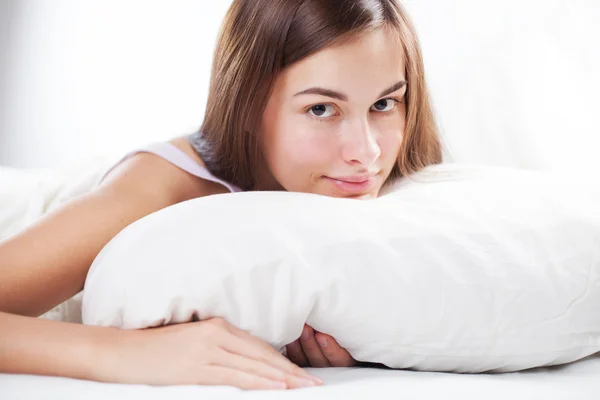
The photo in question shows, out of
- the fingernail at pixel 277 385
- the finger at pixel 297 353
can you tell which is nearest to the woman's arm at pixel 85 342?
the fingernail at pixel 277 385

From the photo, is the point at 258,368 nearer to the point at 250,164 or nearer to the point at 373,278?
the point at 373,278

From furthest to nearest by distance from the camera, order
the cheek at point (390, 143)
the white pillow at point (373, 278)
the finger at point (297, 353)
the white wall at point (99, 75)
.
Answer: the white wall at point (99, 75) < the cheek at point (390, 143) < the finger at point (297, 353) < the white pillow at point (373, 278)

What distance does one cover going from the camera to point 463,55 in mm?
2033

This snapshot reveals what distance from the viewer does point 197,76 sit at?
2.87 metres

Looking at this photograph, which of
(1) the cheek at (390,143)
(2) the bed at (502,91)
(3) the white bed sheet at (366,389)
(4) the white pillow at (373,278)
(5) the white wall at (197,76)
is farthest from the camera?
(5) the white wall at (197,76)

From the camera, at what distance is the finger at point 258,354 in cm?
82

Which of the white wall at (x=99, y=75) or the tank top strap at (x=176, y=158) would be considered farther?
the white wall at (x=99, y=75)

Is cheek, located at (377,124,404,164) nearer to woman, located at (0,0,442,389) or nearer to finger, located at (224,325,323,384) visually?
woman, located at (0,0,442,389)

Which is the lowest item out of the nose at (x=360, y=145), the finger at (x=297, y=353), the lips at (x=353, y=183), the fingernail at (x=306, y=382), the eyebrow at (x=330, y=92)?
the finger at (x=297, y=353)

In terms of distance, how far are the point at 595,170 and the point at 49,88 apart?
2399 millimetres

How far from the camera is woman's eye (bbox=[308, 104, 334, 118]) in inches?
51.0

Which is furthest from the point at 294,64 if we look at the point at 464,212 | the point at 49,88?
the point at 49,88

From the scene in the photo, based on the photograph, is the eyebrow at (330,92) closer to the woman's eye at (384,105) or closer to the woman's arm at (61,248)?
the woman's eye at (384,105)

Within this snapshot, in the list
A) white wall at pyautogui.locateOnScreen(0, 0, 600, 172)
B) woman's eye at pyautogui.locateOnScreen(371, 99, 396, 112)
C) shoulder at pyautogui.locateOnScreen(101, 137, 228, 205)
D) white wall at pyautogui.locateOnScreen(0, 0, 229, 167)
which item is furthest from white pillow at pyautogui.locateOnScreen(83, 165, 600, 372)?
white wall at pyautogui.locateOnScreen(0, 0, 229, 167)
